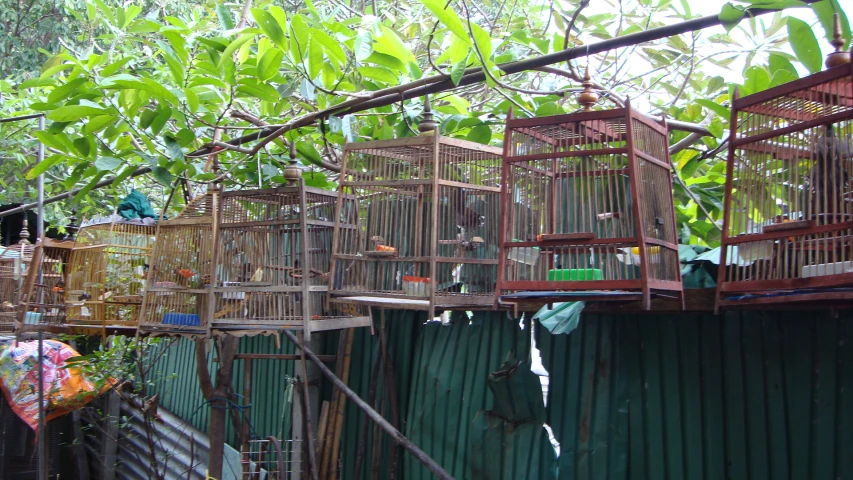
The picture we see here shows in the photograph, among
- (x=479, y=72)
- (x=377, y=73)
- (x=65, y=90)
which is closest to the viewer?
(x=479, y=72)

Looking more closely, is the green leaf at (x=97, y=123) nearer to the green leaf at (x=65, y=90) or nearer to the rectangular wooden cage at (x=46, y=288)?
the green leaf at (x=65, y=90)

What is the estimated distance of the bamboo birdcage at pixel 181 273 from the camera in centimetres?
350

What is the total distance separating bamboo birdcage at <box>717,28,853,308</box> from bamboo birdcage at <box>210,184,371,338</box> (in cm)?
174

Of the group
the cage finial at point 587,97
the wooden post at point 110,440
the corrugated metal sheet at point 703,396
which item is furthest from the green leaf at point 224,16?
the wooden post at point 110,440

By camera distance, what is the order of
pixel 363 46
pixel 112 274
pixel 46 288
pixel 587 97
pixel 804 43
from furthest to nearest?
1. pixel 46 288
2. pixel 112 274
3. pixel 363 46
4. pixel 587 97
5. pixel 804 43

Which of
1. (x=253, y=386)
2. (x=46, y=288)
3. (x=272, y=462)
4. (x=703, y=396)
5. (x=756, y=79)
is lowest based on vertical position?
(x=272, y=462)

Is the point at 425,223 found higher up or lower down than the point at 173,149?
lower down

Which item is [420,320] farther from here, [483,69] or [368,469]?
[483,69]

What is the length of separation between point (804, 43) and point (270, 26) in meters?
1.79

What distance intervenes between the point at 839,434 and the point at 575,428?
1.01 metres

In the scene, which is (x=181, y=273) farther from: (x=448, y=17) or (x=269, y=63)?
(x=448, y=17)

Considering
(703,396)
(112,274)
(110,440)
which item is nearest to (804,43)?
(703,396)

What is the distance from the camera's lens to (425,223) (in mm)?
2803

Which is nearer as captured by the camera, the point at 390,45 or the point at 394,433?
the point at 390,45
